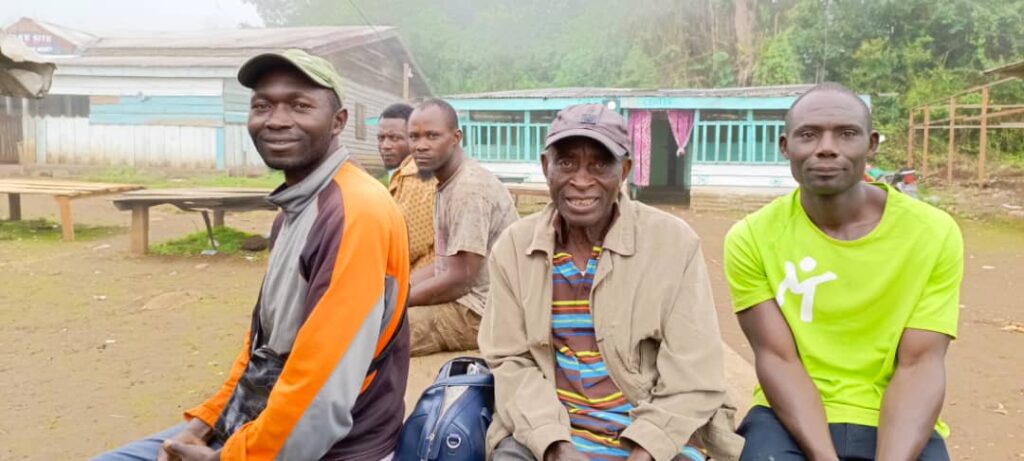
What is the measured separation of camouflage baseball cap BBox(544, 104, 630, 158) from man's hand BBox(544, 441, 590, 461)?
82 cm

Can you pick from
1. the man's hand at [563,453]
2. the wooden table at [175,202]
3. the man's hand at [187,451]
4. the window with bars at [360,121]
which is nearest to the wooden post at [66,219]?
the wooden table at [175,202]

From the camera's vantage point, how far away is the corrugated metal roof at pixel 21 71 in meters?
8.29

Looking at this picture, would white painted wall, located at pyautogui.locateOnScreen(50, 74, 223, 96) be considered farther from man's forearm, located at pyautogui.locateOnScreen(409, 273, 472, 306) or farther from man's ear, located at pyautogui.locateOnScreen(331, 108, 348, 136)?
man's ear, located at pyautogui.locateOnScreen(331, 108, 348, 136)

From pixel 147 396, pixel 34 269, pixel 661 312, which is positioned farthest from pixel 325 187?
pixel 34 269

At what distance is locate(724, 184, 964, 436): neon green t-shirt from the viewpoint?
221cm

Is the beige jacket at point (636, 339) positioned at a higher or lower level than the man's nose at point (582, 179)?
lower

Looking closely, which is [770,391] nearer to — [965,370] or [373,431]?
[373,431]

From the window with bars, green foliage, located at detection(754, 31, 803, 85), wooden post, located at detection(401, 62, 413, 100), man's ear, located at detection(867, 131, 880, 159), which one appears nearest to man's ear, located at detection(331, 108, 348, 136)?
man's ear, located at detection(867, 131, 880, 159)

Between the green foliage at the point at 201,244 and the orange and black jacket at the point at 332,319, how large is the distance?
7871 millimetres

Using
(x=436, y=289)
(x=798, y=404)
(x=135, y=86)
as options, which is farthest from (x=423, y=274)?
(x=135, y=86)

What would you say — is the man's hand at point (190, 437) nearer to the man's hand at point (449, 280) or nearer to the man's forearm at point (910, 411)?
the man's hand at point (449, 280)

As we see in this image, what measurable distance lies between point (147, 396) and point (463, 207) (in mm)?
2444

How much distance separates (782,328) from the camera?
2.31 m

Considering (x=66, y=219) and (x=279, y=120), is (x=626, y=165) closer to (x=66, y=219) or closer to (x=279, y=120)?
(x=279, y=120)
